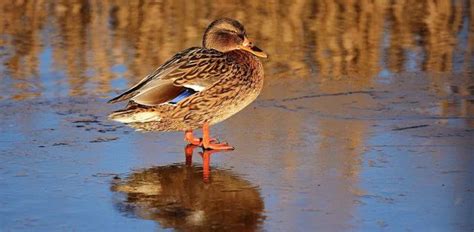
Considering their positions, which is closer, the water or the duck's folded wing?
the water

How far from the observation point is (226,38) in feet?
24.8

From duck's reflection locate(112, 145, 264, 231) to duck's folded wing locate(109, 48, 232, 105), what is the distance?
453 millimetres

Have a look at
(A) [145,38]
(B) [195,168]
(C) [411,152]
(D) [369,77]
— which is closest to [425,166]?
(C) [411,152]

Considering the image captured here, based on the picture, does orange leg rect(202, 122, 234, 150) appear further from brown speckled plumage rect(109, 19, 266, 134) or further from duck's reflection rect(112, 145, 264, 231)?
duck's reflection rect(112, 145, 264, 231)

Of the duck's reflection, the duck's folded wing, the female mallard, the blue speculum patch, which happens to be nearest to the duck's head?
the female mallard

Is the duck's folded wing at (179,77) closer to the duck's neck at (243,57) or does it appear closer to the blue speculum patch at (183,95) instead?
the blue speculum patch at (183,95)

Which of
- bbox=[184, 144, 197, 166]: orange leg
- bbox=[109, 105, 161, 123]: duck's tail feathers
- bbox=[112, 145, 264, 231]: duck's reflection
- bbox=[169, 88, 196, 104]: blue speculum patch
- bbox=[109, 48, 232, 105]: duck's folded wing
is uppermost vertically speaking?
bbox=[109, 48, 232, 105]: duck's folded wing

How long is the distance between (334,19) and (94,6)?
8.01 feet

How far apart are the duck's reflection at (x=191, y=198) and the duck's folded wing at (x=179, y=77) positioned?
45 cm

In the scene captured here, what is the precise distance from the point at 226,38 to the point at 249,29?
3287mm

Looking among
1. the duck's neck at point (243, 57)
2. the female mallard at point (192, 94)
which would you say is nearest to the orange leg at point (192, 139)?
the female mallard at point (192, 94)

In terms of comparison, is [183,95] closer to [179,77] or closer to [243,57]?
[179,77]

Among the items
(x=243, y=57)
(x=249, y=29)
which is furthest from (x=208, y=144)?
(x=249, y=29)

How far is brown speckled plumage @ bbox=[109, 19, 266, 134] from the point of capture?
6.86 m
